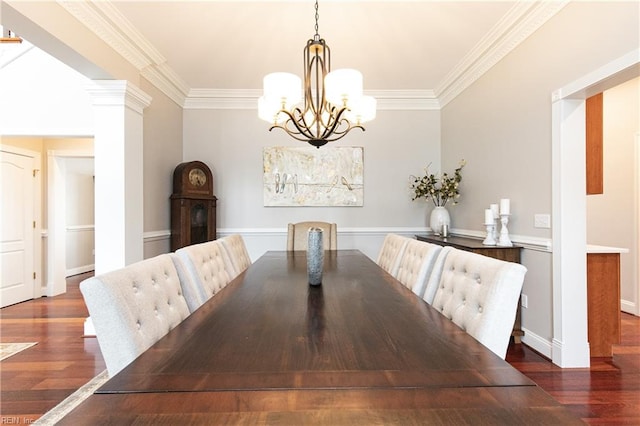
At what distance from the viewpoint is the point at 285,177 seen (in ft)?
14.7

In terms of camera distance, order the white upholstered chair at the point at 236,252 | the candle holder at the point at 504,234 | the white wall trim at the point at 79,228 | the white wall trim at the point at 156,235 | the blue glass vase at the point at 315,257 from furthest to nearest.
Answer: the white wall trim at the point at 79,228
the white wall trim at the point at 156,235
the candle holder at the point at 504,234
the white upholstered chair at the point at 236,252
the blue glass vase at the point at 315,257

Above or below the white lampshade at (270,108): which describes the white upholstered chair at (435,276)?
below

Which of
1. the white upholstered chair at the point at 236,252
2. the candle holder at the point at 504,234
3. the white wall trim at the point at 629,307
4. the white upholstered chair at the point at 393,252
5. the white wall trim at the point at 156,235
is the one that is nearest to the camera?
the white upholstered chair at the point at 393,252

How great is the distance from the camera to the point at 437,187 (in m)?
4.49

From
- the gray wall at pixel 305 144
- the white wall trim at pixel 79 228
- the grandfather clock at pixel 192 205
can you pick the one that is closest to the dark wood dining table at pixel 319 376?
the grandfather clock at pixel 192 205

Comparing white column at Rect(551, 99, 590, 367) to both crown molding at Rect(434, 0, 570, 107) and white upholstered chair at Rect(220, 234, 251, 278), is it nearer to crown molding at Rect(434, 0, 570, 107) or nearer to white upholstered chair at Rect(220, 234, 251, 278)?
crown molding at Rect(434, 0, 570, 107)

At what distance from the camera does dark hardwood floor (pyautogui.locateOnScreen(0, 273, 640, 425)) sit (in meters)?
1.95

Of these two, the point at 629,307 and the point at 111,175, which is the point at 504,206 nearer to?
the point at 629,307

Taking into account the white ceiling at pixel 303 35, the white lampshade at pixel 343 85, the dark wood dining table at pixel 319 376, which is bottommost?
the dark wood dining table at pixel 319 376

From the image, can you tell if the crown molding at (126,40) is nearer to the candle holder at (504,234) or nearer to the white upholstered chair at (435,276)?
the white upholstered chair at (435,276)

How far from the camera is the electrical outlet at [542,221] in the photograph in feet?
8.42

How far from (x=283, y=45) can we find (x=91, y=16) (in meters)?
1.54

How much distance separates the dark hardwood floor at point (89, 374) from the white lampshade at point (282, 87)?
2296mm

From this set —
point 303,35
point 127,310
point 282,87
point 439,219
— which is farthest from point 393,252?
point 303,35
